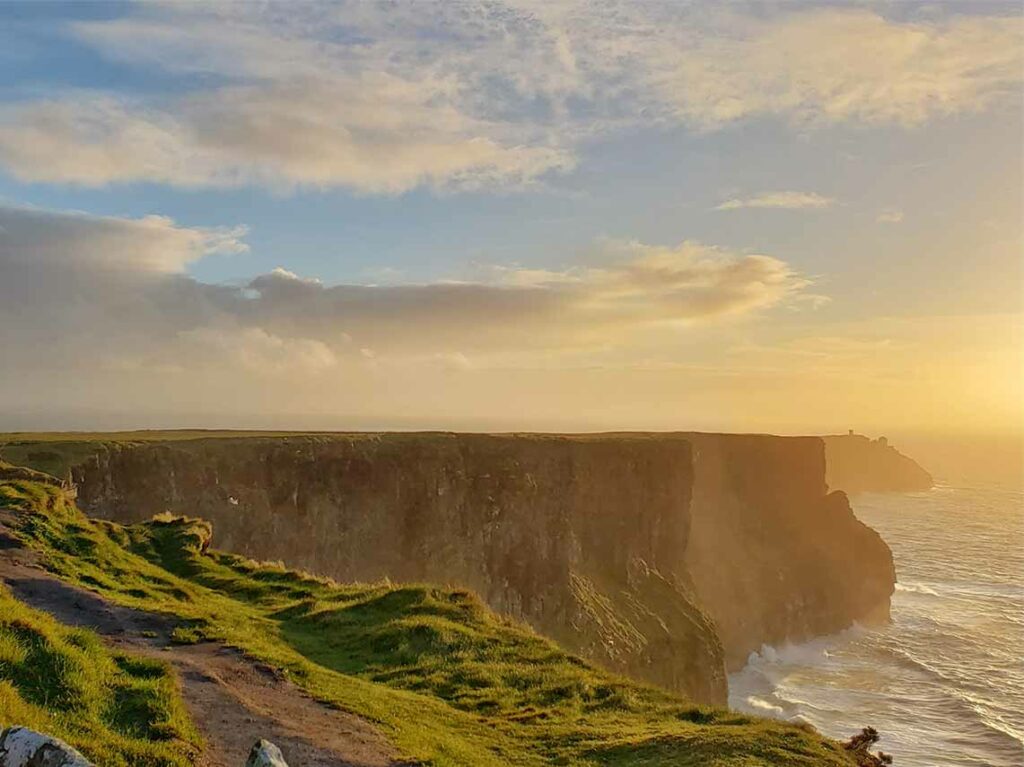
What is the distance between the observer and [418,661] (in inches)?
620

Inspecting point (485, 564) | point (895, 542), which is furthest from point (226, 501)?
point (895, 542)

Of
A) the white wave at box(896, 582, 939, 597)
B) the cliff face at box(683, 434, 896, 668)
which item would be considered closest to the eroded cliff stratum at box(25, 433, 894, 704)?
the cliff face at box(683, 434, 896, 668)

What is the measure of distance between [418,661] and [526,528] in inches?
1502

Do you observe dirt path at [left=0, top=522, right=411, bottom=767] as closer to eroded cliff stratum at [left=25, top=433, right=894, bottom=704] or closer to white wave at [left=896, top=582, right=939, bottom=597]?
eroded cliff stratum at [left=25, top=433, right=894, bottom=704]

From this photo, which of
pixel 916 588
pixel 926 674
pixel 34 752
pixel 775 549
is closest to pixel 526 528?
pixel 926 674

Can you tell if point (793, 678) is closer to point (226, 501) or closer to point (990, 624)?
point (990, 624)

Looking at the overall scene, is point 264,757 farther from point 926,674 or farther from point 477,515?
point 926,674

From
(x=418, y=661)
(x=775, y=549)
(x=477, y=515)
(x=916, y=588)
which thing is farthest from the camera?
(x=916, y=588)

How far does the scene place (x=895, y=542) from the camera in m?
119

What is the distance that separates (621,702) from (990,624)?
7491cm

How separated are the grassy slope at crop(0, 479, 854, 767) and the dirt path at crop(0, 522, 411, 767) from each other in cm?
43

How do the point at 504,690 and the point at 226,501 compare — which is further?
the point at 226,501

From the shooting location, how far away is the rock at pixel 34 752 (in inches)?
208

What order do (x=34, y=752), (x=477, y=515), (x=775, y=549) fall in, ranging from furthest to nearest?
(x=775, y=549), (x=477, y=515), (x=34, y=752)
